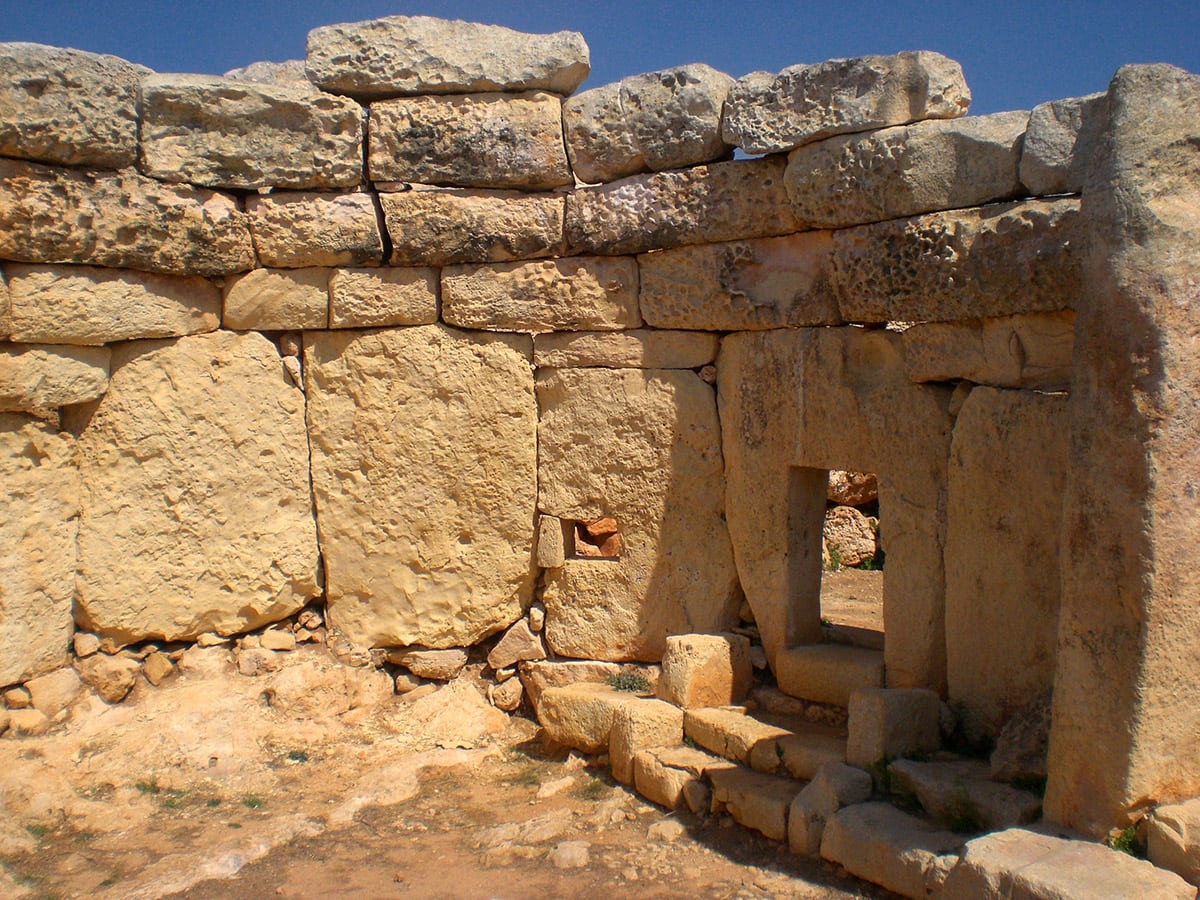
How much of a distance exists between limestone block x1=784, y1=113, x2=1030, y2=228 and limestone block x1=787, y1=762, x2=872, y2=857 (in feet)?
8.00

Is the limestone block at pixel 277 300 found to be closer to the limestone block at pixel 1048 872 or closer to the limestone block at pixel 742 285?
the limestone block at pixel 742 285

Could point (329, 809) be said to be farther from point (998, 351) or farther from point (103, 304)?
point (998, 351)

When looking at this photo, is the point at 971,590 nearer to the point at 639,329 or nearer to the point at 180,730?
the point at 639,329

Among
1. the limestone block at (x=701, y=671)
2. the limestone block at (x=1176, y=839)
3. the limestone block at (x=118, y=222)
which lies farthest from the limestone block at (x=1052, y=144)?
the limestone block at (x=118, y=222)

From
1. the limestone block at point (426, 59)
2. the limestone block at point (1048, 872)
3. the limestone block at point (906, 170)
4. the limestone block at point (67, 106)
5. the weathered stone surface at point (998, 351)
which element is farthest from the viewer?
the limestone block at point (426, 59)

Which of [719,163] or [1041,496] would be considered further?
[719,163]

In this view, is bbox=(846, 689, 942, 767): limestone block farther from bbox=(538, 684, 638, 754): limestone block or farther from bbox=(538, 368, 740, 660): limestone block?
bbox=(538, 368, 740, 660): limestone block

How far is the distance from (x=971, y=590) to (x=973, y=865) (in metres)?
1.64

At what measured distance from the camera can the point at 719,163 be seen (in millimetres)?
5578

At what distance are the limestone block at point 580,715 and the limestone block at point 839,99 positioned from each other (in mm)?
2752

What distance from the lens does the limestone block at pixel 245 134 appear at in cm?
550

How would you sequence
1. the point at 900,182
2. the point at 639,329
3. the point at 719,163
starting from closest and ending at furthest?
the point at 900,182, the point at 719,163, the point at 639,329

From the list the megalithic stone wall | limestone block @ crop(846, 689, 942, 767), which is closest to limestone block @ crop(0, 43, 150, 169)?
the megalithic stone wall

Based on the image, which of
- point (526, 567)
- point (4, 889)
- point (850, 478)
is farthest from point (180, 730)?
point (850, 478)
